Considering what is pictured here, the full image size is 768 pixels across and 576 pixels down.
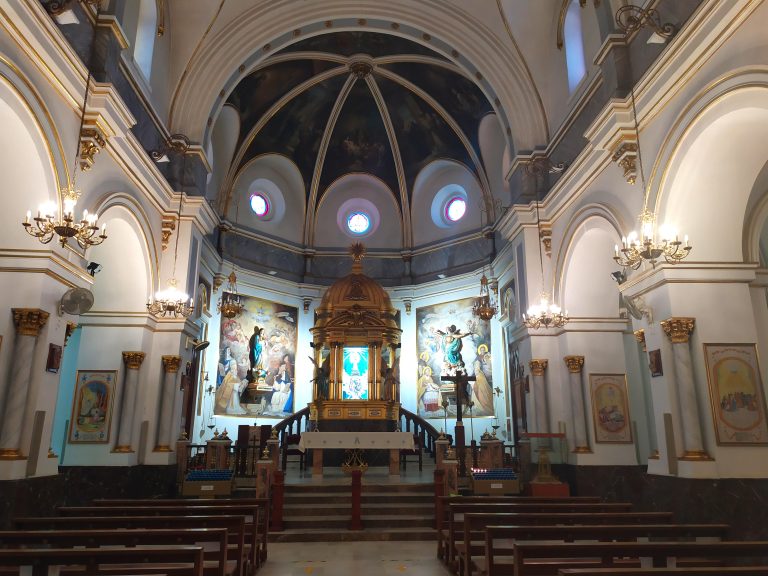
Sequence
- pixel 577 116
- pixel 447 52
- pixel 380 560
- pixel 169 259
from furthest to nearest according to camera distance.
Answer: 1. pixel 447 52
2. pixel 169 259
3. pixel 577 116
4. pixel 380 560

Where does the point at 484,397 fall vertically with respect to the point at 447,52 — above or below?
below

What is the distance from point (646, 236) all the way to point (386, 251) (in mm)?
14196

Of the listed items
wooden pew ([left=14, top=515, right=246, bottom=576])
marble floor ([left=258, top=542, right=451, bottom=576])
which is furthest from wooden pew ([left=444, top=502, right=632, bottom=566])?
A: wooden pew ([left=14, top=515, right=246, bottom=576])

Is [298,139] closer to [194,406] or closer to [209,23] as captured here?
[209,23]

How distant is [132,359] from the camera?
1126 cm

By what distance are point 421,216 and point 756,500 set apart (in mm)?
15027

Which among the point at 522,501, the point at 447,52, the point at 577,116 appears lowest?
the point at 522,501

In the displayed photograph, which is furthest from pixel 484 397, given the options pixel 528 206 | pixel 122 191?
pixel 122 191

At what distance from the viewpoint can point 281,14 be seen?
13.7 meters

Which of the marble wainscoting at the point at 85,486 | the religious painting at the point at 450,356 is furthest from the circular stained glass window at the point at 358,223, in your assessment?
the marble wainscoting at the point at 85,486

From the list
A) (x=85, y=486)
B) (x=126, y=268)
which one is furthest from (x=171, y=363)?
(x=85, y=486)

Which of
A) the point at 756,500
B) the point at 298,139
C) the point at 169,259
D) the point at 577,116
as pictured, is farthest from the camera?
the point at 298,139

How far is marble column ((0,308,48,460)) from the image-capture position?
7.18 metres

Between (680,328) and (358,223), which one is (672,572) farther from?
(358,223)
